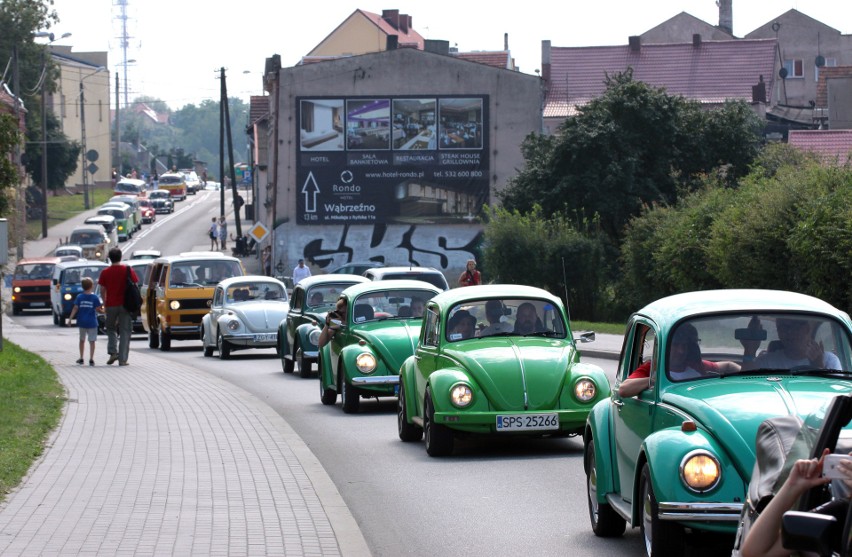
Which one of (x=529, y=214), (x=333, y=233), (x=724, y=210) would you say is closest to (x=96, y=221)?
(x=333, y=233)

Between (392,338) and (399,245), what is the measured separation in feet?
149

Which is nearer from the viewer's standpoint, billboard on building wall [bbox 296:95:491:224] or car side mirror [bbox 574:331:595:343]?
car side mirror [bbox 574:331:595:343]

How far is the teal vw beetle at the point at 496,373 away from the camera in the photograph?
12102mm

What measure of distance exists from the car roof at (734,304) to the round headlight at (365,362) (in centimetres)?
790

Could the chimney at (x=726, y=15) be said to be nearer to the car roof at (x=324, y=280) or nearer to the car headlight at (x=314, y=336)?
the car roof at (x=324, y=280)

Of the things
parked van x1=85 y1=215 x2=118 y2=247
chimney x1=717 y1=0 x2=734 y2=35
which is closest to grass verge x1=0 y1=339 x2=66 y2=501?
parked van x1=85 y1=215 x2=118 y2=247

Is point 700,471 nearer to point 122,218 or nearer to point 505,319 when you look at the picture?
point 505,319

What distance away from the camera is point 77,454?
38.7ft

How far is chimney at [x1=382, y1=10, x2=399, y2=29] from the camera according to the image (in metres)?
111

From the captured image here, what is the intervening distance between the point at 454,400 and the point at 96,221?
73.6m

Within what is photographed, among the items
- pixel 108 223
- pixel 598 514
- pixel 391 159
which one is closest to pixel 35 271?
pixel 391 159

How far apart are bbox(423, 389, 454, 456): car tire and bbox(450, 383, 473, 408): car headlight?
0.27m

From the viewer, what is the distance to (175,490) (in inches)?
390

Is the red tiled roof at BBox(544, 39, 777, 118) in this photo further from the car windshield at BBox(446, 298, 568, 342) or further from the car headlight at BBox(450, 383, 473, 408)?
the car headlight at BBox(450, 383, 473, 408)
